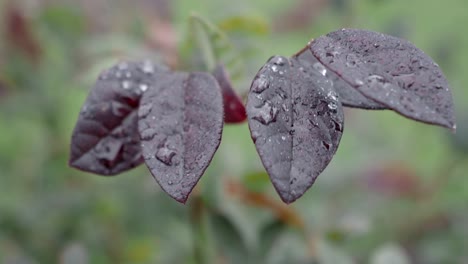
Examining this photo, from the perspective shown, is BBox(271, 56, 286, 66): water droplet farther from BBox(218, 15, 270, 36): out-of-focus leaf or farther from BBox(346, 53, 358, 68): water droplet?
BBox(218, 15, 270, 36): out-of-focus leaf

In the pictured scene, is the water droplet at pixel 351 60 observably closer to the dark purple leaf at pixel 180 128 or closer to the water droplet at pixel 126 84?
the dark purple leaf at pixel 180 128

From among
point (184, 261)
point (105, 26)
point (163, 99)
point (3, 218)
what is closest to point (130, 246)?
point (184, 261)

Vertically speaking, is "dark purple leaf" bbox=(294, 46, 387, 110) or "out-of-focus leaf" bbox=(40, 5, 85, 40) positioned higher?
"dark purple leaf" bbox=(294, 46, 387, 110)

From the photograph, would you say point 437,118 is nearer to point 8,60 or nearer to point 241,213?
point 241,213

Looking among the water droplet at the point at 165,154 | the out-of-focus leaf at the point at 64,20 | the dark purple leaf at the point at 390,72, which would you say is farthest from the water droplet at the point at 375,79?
the out-of-focus leaf at the point at 64,20

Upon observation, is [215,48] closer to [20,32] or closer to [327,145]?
[327,145]

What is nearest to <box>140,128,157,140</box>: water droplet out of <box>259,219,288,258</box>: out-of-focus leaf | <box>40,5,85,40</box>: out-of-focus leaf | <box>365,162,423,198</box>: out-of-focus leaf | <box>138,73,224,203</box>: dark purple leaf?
<box>138,73,224,203</box>: dark purple leaf

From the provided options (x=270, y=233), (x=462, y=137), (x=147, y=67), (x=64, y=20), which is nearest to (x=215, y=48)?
(x=147, y=67)
